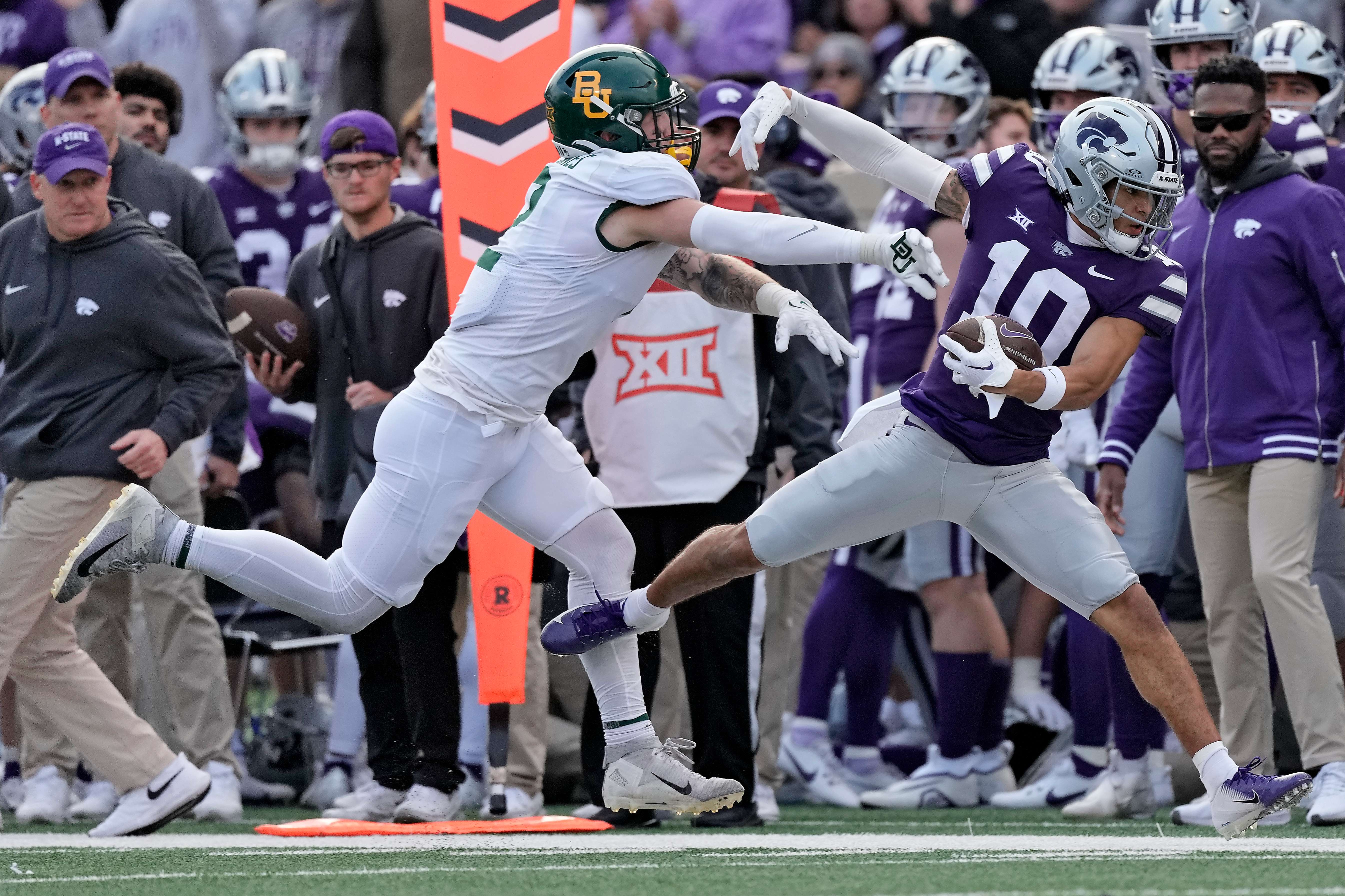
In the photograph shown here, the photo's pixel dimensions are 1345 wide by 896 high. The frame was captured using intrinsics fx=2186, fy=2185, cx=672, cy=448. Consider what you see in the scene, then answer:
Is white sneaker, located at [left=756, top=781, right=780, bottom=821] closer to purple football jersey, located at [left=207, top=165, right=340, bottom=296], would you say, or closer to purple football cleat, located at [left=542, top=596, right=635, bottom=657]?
purple football cleat, located at [left=542, top=596, right=635, bottom=657]

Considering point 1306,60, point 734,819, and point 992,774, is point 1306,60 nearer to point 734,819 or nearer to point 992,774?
point 992,774

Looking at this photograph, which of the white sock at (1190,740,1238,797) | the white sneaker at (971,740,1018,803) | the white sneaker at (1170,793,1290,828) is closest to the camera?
the white sock at (1190,740,1238,797)

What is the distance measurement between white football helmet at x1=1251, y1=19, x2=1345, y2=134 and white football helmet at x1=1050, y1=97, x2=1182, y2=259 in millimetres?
2159

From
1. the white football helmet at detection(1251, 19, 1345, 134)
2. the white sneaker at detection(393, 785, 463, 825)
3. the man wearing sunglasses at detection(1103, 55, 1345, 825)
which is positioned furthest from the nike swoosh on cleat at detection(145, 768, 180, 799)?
the white football helmet at detection(1251, 19, 1345, 134)

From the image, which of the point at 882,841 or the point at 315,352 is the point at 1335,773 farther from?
the point at 315,352

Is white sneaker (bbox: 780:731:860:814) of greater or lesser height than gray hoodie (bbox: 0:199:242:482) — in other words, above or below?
below

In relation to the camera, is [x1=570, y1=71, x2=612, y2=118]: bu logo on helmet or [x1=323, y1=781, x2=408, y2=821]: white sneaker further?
[x1=323, y1=781, x2=408, y2=821]: white sneaker

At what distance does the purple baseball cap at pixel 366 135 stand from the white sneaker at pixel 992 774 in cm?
284

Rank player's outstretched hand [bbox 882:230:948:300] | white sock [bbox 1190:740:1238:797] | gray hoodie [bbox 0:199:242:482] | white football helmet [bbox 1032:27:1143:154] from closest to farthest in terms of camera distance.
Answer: player's outstretched hand [bbox 882:230:948:300]
white sock [bbox 1190:740:1238:797]
gray hoodie [bbox 0:199:242:482]
white football helmet [bbox 1032:27:1143:154]

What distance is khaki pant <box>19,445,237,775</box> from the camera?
7.29 metres

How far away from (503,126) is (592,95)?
154 cm

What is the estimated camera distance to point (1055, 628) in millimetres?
8500

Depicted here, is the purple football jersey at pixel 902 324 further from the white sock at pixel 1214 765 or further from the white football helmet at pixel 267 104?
the white football helmet at pixel 267 104

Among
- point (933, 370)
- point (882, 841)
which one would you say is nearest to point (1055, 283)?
point (933, 370)
